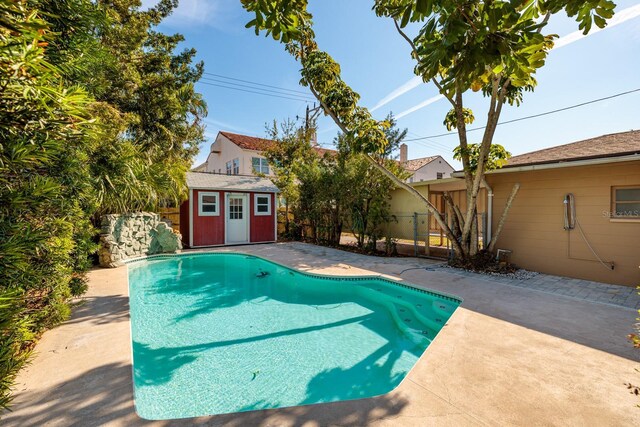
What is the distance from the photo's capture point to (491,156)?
743 centimetres

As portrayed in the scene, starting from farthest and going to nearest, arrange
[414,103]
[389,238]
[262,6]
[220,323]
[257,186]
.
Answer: [414,103], [257,186], [389,238], [220,323], [262,6]

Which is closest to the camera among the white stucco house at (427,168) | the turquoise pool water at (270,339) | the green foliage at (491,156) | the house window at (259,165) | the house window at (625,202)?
the turquoise pool water at (270,339)

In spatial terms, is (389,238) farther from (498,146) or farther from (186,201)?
(186,201)

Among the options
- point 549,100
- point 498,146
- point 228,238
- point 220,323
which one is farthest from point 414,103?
point 220,323

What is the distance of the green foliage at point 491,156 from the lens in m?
7.38

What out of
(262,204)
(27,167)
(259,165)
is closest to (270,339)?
(27,167)

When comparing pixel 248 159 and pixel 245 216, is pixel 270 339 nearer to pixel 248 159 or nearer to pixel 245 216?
pixel 245 216

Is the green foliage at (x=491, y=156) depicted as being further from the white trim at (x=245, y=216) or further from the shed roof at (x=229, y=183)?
the white trim at (x=245, y=216)

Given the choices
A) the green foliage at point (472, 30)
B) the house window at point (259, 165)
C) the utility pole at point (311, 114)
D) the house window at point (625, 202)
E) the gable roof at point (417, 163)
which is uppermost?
the utility pole at point (311, 114)

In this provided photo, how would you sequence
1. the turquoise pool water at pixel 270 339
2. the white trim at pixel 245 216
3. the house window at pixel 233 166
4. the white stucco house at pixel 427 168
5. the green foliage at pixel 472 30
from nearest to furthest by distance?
the green foliage at pixel 472 30 → the turquoise pool water at pixel 270 339 → the white trim at pixel 245 216 → the house window at pixel 233 166 → the white stucco house at pixel 427 168

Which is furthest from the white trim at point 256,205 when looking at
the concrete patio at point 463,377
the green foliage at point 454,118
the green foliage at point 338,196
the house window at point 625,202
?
the house window at point 625,202

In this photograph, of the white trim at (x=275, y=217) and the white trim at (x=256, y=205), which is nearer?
the white trim at (x=256, y=205)

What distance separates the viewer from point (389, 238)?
10.4 meters

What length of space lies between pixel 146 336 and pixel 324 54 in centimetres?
935
